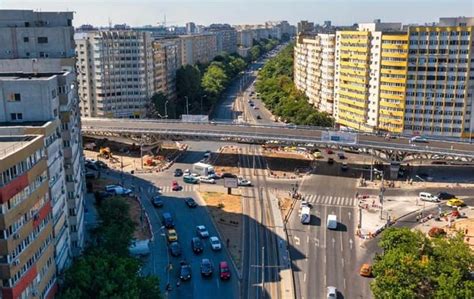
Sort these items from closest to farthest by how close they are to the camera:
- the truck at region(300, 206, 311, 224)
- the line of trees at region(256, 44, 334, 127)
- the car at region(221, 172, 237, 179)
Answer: the truck at region(300, 206, 311, 224)
the car at region(221, 172, 237, 179)
the line of trees at region(256, 44, 334, 127)

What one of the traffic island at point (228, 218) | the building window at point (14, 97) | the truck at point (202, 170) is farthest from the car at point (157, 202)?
the building window at point (14, 97)

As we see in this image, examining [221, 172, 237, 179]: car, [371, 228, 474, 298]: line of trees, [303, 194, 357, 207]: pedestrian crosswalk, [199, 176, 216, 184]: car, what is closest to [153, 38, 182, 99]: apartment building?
[221, 172, 237, 179]: car

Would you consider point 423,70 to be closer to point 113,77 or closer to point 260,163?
point 260,163

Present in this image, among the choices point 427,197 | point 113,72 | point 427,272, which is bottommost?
point 427,197

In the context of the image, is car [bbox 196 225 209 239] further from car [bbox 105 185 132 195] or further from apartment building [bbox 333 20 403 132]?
apartment building [bbox 333 20 403 132]

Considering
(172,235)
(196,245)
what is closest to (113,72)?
(172,235)

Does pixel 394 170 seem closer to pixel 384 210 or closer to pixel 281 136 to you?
pixel 384 210

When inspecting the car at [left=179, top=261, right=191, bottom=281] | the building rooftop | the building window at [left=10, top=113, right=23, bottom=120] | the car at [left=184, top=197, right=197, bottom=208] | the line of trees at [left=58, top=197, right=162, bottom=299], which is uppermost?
the building window at [left=10, top=113, right=23, bottom=120]

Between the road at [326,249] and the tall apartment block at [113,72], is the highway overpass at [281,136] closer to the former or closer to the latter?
the road at [326,249]
